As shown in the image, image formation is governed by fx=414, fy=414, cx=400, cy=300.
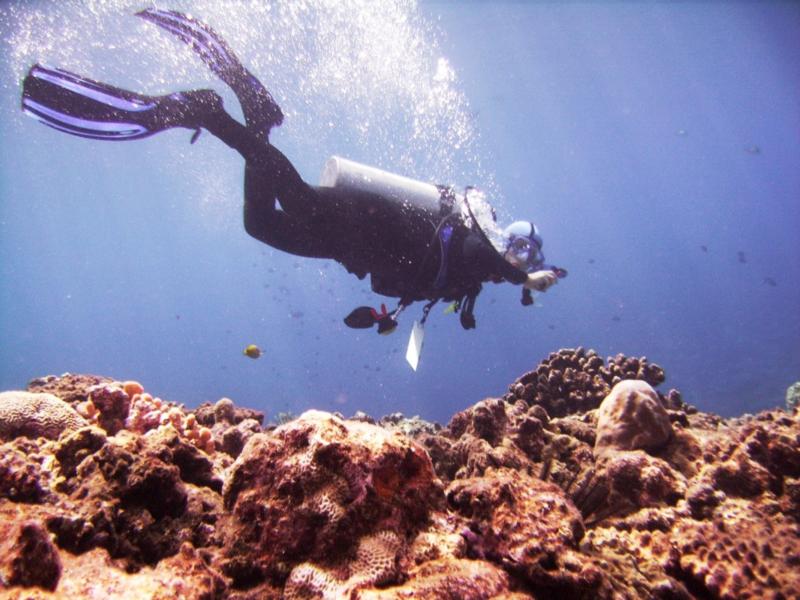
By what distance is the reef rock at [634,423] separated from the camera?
3.87 m

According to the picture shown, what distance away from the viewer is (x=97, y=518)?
6.28 ft

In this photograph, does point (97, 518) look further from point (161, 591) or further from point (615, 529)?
point (615, 529)

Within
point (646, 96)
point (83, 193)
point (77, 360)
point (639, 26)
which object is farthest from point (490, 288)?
point (77, 360)

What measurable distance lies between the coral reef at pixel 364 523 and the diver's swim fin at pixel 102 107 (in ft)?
13.1

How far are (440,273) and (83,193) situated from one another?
59.7 m

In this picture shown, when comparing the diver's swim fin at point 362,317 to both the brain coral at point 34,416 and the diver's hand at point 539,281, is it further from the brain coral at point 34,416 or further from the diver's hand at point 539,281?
the brain coral at point 34,416

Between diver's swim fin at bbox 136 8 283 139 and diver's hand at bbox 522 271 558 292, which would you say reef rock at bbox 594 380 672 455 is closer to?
diver's hand at bbox 522 271 558 292

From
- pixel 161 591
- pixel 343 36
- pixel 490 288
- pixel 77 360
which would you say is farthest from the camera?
pixel 77 360

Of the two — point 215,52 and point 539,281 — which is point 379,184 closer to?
point 539,281

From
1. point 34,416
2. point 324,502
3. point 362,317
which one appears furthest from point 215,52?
point 324,502

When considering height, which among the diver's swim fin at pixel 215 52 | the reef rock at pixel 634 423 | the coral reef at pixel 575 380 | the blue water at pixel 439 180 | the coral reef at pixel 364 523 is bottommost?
the coral reef at pixel 364 523

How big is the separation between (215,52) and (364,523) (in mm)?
6963

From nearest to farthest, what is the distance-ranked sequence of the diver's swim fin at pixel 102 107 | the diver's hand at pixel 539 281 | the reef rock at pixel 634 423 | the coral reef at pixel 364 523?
1. the coral reef at pixel 364 523
2. the reef rock at pixel 634 423
3. the diver's swim fin at pixel 102 107
4. the diver's hand at pixel 539 281

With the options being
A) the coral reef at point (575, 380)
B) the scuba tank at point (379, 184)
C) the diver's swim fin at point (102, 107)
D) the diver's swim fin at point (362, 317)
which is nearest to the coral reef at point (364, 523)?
the coral reef at point (575, 380)
